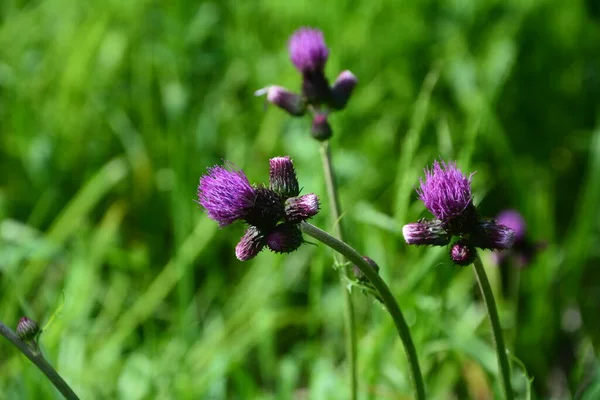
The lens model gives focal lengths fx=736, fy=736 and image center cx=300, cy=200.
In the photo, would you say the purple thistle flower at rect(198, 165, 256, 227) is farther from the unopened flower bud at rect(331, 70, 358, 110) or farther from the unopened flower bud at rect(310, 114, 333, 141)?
the unopened flower bud at rect(331, 70, 358, 110)

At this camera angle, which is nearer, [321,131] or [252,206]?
[252,206]

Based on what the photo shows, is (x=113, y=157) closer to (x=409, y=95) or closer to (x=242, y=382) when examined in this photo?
(x=409, y=95)

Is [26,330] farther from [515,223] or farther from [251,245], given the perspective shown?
[515,223]

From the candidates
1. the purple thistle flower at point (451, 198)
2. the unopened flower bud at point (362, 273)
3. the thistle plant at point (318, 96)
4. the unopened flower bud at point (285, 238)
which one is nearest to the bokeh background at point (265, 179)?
the thistle plant at point (318, 96)

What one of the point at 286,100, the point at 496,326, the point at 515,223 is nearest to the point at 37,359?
the point at 496,326

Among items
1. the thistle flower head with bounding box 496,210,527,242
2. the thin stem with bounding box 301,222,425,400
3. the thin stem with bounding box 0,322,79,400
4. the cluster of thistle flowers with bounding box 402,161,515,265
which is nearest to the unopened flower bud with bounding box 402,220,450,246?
the cluster of thistle flowers with bounding box 402,161,515,265

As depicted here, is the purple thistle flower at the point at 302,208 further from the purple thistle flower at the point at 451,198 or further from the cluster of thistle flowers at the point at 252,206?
the purple thistle flower at the point at 451,198

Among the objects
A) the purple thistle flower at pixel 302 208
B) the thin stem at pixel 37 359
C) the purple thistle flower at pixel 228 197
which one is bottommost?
the thin stem at pixel 37 359
